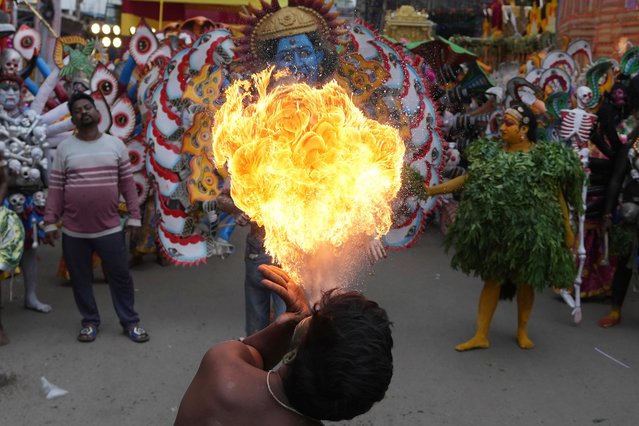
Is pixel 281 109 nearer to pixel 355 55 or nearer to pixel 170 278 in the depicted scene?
pixel 355 55

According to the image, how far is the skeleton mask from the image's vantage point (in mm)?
5156

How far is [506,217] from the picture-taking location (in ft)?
14.9

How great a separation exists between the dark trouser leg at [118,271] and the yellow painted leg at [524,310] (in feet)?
9.60

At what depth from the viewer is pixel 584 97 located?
5613mm

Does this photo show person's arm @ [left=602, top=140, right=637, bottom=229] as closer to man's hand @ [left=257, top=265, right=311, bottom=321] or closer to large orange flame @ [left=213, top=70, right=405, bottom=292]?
large orange flame @ [left=213, top=70, right=405, bottom=292]

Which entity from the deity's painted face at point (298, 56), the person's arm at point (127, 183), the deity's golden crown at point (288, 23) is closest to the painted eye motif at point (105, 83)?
the person's arm at point (127, 183)

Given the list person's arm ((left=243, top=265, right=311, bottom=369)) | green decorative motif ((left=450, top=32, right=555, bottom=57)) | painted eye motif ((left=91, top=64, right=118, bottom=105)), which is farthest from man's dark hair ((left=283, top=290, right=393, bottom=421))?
green decorative motif ((left=450, top=32, right=555, bottom=57))

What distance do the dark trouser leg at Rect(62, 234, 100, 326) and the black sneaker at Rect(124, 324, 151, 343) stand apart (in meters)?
0.28

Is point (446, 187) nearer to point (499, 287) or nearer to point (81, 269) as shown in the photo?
point (499, 287)

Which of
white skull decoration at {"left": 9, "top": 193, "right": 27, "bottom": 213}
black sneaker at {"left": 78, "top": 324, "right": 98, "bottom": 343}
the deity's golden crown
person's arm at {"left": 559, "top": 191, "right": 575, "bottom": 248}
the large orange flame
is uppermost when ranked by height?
the deity's golden crown

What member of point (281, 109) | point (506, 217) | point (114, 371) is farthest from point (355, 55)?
point (114, 371)

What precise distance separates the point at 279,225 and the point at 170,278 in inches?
172

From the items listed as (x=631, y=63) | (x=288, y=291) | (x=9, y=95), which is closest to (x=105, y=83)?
(x=9, y=95)

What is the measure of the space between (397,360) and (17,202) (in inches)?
122
